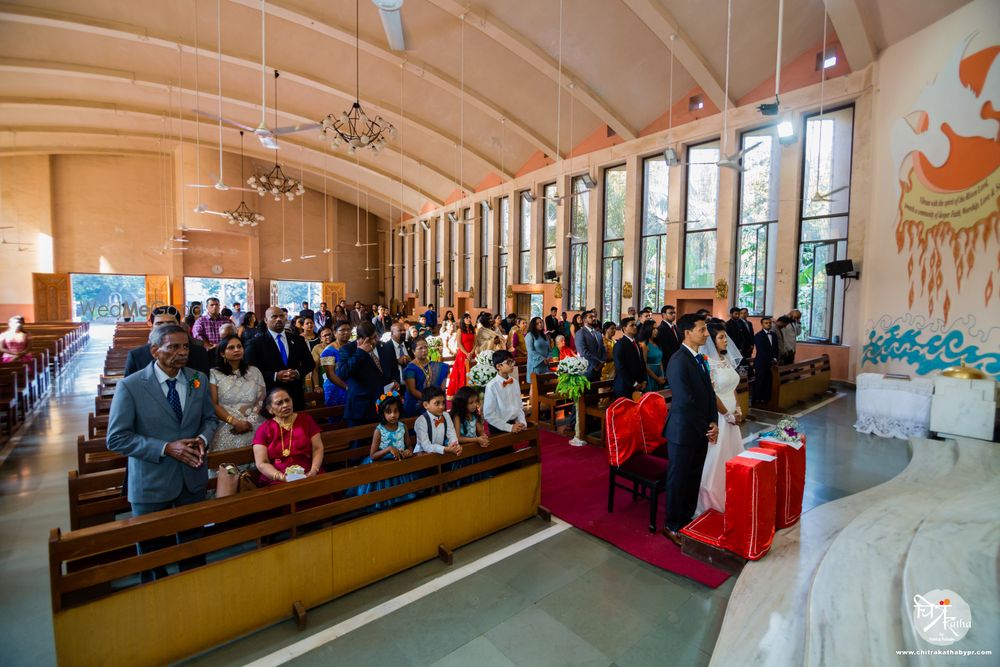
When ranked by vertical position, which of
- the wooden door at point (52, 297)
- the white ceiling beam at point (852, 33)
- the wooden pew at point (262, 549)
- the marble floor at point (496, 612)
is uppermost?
the white ceiling beam at point (852, 33)

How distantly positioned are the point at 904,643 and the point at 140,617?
11.3ft

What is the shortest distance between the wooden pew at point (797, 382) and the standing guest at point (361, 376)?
6216mm

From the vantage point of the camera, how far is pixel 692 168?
12117 mm

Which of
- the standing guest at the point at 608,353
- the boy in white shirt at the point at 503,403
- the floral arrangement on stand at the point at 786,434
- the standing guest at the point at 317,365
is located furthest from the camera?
the standing guest at the point at 608,353

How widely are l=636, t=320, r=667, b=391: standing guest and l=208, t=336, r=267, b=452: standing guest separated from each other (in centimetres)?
434

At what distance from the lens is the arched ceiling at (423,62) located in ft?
31.6

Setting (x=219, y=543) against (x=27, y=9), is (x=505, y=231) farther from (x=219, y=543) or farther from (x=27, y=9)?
(x=219, y=543)

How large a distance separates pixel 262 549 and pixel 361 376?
67.3 inches

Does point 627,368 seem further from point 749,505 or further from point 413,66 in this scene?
point 413,66

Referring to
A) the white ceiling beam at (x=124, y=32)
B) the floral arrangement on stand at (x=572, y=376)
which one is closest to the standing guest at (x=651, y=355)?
the floral arrangement on stand at (x=572, y=376)

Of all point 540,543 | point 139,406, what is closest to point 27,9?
point 139,406

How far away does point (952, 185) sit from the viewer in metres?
6.75

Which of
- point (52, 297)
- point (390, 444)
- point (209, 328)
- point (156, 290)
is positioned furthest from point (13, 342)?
point (52, 297)

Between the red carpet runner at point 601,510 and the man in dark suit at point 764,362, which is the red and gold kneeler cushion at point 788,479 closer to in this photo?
the red carpet runner at point 601,510
